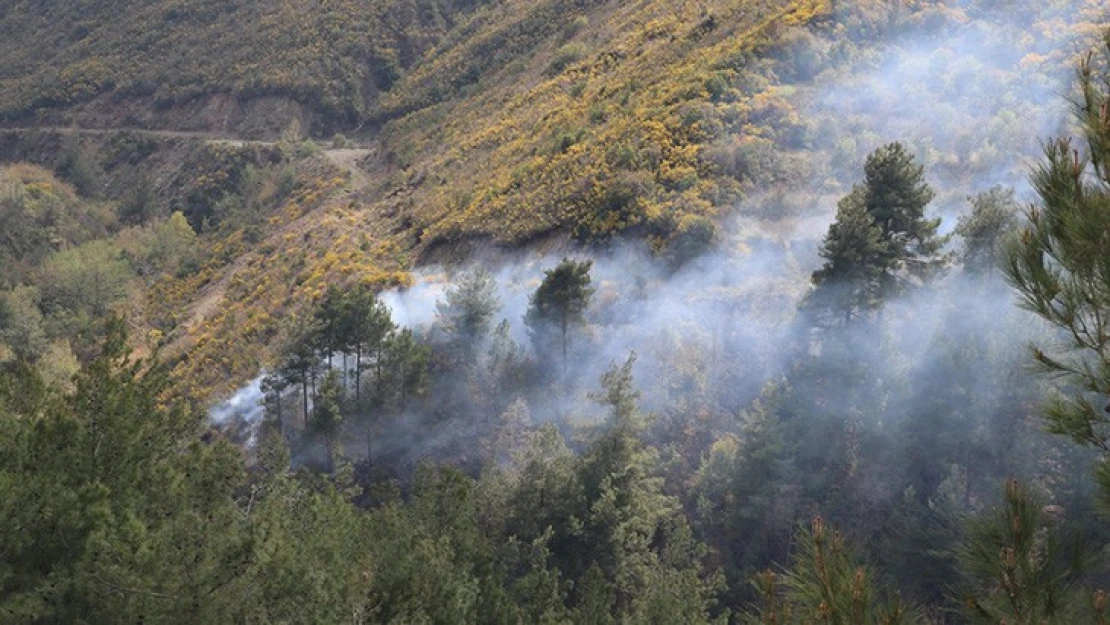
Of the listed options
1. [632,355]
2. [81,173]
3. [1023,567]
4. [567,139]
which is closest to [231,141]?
[81,173]

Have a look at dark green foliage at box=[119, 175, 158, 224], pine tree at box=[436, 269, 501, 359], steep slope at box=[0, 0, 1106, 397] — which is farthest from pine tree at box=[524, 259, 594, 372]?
dark green foliage at box=[119, 175, 158, 224]

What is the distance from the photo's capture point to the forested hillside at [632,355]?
31.9 feet

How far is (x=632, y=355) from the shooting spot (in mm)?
23219

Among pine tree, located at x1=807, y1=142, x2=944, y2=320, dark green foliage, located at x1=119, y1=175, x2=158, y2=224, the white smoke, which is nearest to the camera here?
pine tree, located at x1=807, y1=142, x2=944, y2=320

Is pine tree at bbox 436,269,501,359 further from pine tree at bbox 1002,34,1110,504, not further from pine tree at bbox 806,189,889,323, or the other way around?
pine tree at bbox 1002,34,1110,504

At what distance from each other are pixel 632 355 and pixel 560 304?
4.64 metres

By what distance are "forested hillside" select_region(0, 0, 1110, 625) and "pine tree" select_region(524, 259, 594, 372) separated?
0.14 m

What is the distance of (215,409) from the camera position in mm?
31859

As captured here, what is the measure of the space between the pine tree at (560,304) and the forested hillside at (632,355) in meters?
0.14

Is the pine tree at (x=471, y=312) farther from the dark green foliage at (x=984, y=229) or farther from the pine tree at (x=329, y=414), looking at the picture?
the dark green foliage at (x=984, y=229)

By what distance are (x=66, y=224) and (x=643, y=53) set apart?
41229 millimetres

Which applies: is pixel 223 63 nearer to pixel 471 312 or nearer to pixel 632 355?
pixel 471 312

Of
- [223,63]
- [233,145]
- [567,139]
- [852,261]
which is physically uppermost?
[223,63]

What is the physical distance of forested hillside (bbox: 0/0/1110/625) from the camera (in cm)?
973
